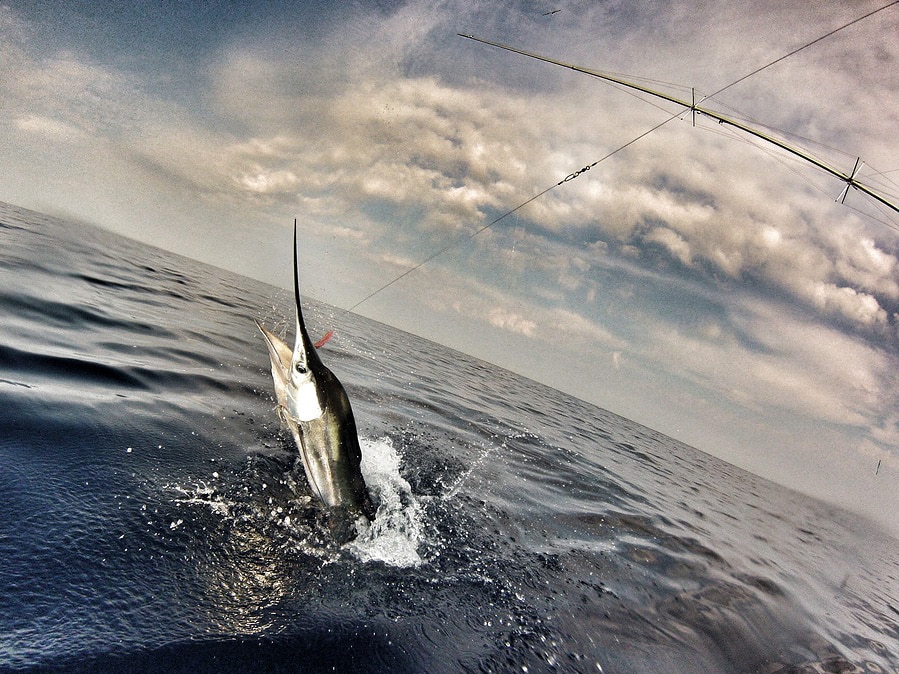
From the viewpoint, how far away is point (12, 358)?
554 cm

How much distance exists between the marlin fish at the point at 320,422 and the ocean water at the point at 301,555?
1.08 feet

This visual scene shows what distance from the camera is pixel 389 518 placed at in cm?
447

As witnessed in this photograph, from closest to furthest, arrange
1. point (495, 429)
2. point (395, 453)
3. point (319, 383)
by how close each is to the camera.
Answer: point (319, 383) < point (395, 453) < point (495, 429)

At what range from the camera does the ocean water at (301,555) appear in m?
2.42

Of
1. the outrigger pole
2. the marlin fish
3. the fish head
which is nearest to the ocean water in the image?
the marlin fish

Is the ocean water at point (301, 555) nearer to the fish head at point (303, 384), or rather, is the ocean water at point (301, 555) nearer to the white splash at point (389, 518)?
the white splash at point (389, 518)

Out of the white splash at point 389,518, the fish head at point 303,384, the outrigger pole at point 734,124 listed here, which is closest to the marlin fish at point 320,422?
the fish head at point 303,384

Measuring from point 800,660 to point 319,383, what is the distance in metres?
6.05

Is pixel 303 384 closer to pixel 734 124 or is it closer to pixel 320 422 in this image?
pixel 320 422

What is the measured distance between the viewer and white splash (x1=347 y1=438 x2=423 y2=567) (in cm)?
383

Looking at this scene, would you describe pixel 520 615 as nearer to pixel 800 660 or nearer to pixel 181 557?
pixel 181 557

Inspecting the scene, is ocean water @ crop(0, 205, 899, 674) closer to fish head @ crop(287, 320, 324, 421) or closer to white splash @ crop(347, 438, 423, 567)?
white splash @ crop(347, 438, 423, 567)

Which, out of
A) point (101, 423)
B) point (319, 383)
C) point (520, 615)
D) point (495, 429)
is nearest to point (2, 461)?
point (101, 423)

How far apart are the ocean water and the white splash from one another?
0.03 metres
